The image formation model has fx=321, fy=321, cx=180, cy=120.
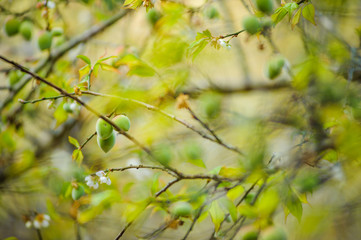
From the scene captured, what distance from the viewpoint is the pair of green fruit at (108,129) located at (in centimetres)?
69

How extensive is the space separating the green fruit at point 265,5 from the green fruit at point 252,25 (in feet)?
0.13

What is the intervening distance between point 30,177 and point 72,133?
55 cm

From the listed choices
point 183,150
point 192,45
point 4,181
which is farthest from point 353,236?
point 4,181

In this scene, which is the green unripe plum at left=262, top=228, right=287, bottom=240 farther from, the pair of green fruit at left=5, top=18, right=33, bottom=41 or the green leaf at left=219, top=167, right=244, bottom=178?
the pair of green fruit at left=5, top=18, right=33, bottom=41

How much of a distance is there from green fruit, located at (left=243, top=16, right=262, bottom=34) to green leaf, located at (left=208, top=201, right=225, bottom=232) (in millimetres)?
419

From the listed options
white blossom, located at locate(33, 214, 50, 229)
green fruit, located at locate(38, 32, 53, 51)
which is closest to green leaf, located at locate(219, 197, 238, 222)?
white blossom, located at locate(33, 214, 50, 229)

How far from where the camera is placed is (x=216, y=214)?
680mm

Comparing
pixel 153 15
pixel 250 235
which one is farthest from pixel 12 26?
pixel 250 235

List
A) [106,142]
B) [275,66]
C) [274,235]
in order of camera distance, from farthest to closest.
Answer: [275,66]
[106,142]
[274,235]

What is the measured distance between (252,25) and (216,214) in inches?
18.1

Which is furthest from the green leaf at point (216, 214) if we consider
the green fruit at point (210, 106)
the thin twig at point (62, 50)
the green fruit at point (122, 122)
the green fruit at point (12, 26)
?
the green fruit at point (12, 26)

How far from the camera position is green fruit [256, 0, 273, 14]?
32.3 inches

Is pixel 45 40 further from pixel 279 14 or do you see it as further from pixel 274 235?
pixel 274 235

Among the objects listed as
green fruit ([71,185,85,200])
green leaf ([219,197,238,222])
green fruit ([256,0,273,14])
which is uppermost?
green fruit ([256,0,273,14])
